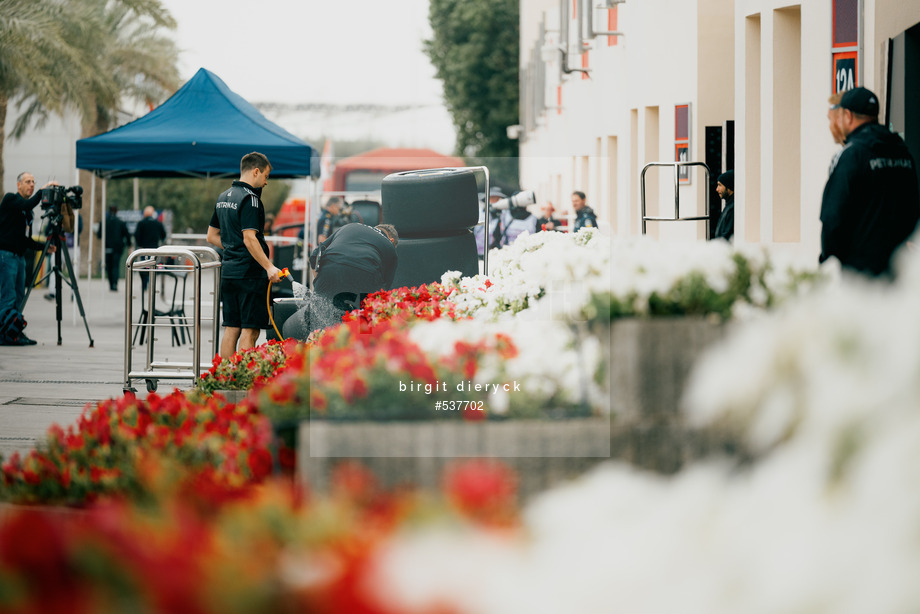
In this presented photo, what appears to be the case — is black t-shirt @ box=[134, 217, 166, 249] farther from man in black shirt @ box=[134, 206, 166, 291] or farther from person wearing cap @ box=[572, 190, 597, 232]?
person wearing cap @ box=[572, 190, 597, 232]

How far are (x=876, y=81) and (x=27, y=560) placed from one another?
779cm

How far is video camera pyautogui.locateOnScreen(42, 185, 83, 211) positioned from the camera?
13.3 m

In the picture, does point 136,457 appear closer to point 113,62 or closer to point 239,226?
point 239,226

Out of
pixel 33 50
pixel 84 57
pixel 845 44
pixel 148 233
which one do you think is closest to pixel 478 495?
pixel 845 44

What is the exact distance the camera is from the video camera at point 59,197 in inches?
523

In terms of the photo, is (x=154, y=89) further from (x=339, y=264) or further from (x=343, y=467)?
(x=343, y=467)

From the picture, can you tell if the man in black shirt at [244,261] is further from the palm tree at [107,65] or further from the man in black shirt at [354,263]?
the palm tree at [107,65]

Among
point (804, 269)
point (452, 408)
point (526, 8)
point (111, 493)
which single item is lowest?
Result: point (111, 493)

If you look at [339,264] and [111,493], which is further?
[339,264]

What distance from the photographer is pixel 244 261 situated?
8.77 metres

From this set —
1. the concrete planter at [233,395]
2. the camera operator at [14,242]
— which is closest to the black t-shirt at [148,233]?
the camera operator at [14,242]

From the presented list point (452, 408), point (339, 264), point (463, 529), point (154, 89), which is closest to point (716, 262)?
point (452, 408)

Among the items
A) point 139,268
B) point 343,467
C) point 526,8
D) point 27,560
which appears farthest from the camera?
point 526,8

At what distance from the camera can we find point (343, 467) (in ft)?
9.64
